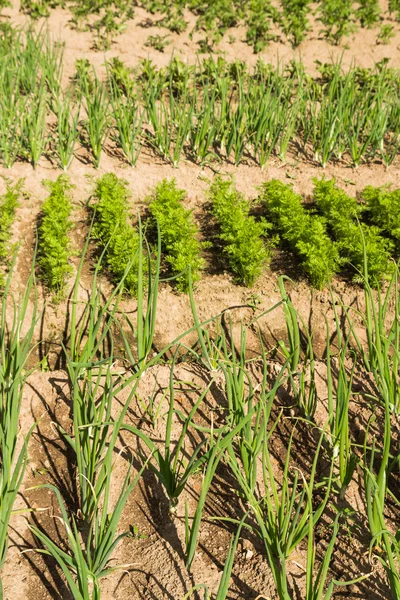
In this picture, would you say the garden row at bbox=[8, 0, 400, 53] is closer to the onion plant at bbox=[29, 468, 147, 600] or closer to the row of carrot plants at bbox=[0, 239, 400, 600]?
the row of carrot plants at bbox=[0, 239, 400, 600]

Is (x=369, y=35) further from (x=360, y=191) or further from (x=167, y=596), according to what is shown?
(x=167, y=596)

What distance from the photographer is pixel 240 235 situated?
165 inches

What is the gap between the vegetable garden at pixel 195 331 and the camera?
258cm

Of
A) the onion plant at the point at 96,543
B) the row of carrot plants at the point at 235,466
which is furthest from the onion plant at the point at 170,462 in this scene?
the onion plant at the point at 96,543

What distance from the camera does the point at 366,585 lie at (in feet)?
8.50

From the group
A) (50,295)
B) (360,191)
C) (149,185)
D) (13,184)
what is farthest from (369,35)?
(50,295)

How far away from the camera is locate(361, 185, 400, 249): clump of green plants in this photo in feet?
14.8

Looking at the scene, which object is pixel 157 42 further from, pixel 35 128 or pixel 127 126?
pixel 35 128

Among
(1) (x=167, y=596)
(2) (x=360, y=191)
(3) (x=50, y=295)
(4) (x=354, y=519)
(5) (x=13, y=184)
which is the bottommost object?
(1) (x=167, y=596)

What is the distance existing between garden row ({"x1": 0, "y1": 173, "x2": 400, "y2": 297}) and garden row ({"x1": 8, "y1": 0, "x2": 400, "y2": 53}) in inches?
115

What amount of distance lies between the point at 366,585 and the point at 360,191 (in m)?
3.32

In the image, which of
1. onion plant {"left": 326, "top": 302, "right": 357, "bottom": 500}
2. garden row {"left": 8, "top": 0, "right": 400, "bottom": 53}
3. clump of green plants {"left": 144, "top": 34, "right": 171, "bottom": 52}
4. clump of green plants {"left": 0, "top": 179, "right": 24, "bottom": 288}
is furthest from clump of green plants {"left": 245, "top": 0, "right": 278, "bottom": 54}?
onion plant {"left": 326, "top": 302, "right": 357, "bottom": 500}

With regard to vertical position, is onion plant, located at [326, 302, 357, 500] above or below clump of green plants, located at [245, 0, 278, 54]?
below

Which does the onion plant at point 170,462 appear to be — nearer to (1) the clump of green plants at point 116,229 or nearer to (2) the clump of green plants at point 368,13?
(1) the clump of green plants at point 116,229
